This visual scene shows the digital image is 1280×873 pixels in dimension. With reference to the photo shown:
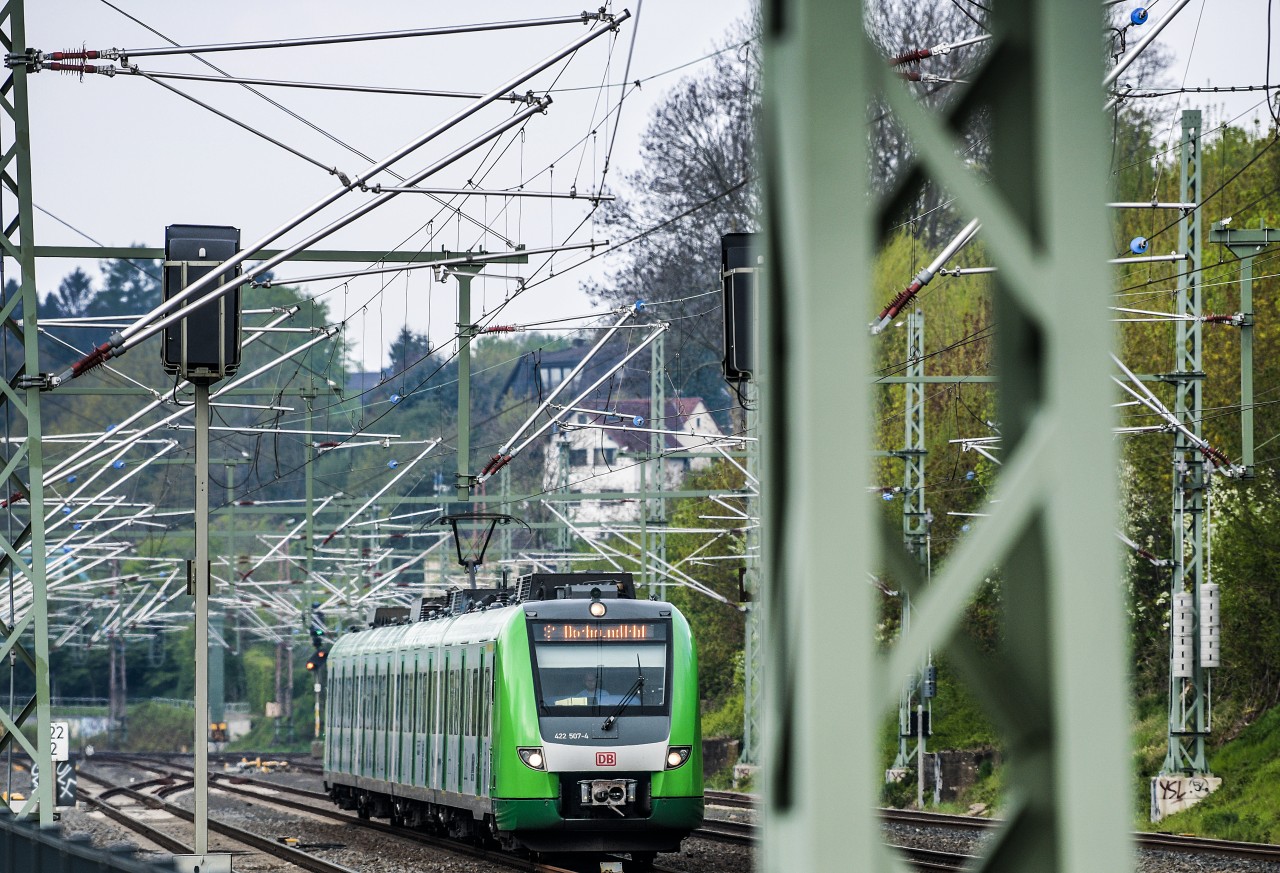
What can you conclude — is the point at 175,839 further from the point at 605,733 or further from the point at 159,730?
the point at 159,730

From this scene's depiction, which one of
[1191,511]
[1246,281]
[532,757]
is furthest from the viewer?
[1191,511]

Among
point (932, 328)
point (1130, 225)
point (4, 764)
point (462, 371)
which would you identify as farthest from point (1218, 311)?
point (4, 764)

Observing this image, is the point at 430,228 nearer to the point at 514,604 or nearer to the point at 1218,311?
the point at 514,604

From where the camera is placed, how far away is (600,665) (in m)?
20.9

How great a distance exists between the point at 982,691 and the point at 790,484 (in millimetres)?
362

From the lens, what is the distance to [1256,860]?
20703 millimetres

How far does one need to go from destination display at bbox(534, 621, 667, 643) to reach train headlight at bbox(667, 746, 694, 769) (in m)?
1.17

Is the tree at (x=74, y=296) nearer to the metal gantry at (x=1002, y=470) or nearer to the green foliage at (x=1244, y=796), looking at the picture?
the green foliage at (x=1244, y=796)

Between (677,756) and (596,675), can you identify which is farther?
(596,675)

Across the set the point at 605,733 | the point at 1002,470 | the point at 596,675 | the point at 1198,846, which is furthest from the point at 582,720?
the point at 1002,470

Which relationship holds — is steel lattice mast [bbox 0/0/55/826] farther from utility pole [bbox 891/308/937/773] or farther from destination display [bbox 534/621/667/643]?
utility pole [bbox 891/308/937/773]

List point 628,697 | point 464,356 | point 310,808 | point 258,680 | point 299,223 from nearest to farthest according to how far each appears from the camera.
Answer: point 299,223, point 628,697, point 464,356, point 310,808, point 258,680

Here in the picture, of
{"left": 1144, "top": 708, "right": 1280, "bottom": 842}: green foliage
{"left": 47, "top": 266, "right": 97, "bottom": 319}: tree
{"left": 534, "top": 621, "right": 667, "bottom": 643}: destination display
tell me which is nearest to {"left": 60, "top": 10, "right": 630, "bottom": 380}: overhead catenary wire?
{"left": 534, "top": 621, "right": 667, "bottom": 643}: destination display

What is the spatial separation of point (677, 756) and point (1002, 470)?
18.2 metres
